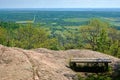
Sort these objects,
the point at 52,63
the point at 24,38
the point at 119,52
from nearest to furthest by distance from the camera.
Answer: the point at 52,63 → the point at 119,52 → the point at 24,38

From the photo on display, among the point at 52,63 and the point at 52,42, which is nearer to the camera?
the point at 52,63

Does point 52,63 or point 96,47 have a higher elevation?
point 52,63

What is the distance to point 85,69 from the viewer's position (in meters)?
17.9

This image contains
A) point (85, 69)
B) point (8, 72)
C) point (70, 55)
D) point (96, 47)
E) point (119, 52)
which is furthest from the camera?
point (96, 47)

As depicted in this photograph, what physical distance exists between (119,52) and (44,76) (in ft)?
133

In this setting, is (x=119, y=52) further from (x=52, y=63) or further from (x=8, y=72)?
(x=8, y=72)

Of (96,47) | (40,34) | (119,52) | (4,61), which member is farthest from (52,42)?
(4,61)

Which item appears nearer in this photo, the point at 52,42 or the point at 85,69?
the point at 85,69

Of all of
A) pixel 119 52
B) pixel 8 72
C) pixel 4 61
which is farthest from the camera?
pixel 119 52

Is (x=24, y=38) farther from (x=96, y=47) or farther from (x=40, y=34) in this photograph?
(x=96, y=47)

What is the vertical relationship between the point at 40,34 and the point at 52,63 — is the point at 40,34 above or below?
below

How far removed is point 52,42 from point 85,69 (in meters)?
42.6

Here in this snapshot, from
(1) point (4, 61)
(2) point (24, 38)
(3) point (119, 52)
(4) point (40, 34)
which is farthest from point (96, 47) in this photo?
(1) point (4, 61)

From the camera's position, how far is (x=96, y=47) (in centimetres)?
5775
